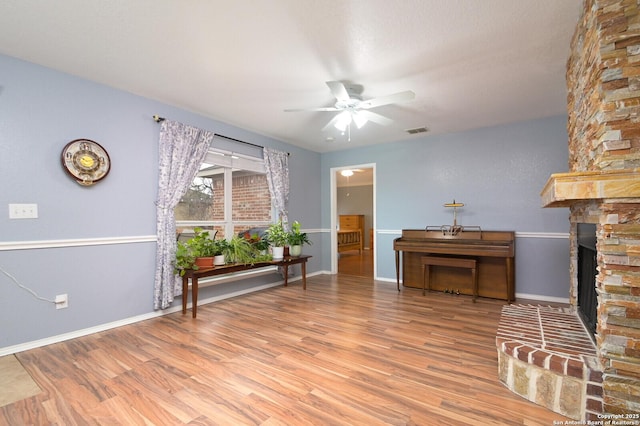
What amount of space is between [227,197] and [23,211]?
2070mm

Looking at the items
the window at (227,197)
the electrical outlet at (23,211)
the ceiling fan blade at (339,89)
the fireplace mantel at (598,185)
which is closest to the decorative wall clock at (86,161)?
the electrical outlet at (23,211)

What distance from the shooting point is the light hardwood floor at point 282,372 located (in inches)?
61.9

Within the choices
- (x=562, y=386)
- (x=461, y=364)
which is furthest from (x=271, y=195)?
(x=562, y=386)

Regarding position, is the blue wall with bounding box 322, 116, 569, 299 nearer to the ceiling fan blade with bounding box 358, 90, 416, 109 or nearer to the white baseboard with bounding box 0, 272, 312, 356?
the ceiling fan blade with bounding box 358, 90, 416, 109

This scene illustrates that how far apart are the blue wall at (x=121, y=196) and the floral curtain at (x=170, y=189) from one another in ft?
0.29

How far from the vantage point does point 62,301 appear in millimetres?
2555

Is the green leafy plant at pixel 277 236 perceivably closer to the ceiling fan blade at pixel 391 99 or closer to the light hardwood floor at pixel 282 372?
the light hardwood floor at pixel 282 372

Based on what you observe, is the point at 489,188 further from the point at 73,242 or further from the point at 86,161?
the point at 73,242

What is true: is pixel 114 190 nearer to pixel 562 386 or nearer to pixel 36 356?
pixel 36 356

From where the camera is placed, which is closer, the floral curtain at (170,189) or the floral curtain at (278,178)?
the floral curtain at (170,189)

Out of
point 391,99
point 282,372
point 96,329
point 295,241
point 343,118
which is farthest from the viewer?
point 295,241

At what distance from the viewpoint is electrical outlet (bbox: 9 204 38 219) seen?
2.33m

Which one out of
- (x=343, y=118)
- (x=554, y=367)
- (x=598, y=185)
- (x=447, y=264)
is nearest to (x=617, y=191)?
(x=598, y=185)

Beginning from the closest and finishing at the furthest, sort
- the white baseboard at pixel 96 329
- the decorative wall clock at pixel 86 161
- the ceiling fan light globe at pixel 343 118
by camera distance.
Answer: the white baseboard at pixel 96 329
the decorative wall clock at pixel 86 161
the ceiling fan light globe at pixel 343 118
